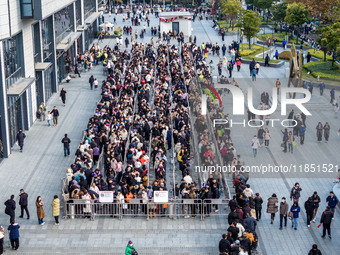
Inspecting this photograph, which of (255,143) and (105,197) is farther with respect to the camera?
(255,143)

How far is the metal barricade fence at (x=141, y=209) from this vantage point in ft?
79.6

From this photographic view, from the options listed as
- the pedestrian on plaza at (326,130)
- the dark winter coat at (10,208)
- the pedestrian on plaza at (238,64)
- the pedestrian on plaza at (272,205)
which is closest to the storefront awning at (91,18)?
the pedestrian on plaza at (238,64)

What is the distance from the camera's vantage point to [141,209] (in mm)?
24656

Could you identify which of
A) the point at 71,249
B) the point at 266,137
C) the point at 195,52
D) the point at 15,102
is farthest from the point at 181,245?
the point at 195,52

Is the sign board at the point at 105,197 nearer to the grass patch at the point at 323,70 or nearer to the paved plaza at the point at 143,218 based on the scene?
the paved plaza at the point at 143,218

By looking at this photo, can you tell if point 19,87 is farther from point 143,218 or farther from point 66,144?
point 143,218

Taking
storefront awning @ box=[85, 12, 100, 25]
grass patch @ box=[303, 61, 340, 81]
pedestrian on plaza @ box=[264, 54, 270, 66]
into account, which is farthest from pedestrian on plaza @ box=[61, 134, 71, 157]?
storefront awning @ box=[85, 12, 100, 25]

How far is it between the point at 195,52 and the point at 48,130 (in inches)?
912

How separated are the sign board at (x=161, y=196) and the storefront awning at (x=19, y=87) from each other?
1090cm

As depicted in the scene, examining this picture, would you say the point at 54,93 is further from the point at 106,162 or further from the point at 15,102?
the point at 106,162

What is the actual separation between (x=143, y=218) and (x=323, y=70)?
31325 mm

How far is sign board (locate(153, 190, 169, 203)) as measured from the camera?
24016 millimetres

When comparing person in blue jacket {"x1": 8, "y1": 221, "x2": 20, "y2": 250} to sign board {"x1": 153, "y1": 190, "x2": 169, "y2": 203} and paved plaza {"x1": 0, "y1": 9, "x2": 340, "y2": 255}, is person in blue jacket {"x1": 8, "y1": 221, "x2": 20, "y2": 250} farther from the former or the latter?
sign board {"x1": 153, "y1": 190, "x2": 169, "y2": 203}

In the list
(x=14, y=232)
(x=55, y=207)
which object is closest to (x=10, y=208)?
(x=55, y=207)
